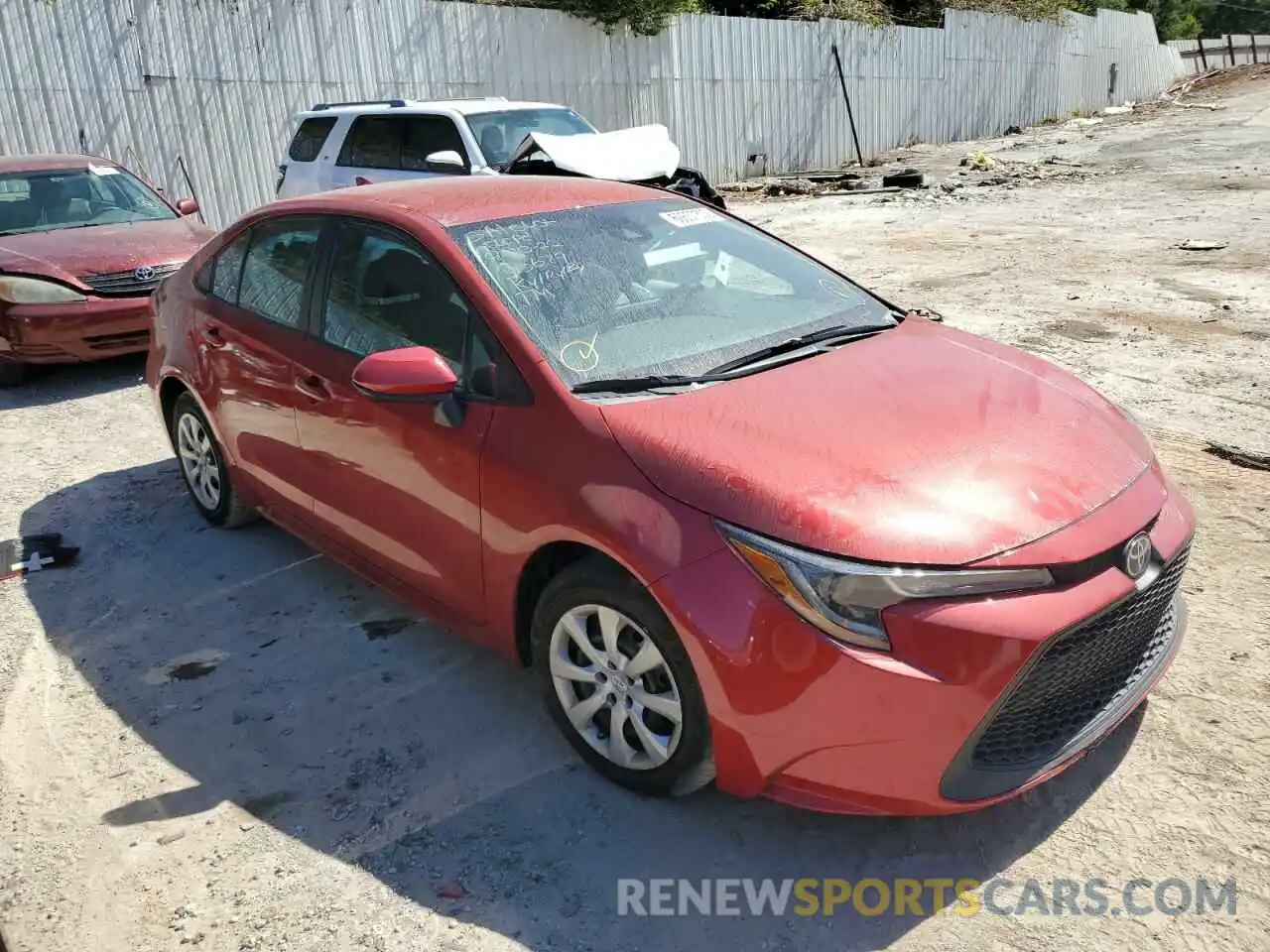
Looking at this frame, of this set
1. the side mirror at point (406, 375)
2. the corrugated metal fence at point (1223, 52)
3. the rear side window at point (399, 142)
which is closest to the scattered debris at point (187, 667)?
the side mirror at point (406, 375)

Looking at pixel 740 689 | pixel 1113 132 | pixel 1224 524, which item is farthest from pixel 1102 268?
pixel 1113 132

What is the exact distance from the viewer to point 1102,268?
998cm

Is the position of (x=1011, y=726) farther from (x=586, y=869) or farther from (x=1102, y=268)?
(x=1102, y=268)

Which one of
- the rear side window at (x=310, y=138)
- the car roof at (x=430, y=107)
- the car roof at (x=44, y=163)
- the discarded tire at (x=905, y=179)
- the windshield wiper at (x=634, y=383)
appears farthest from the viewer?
the discarded tire at (x=905, y=179)

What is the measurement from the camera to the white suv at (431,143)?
9633 mm

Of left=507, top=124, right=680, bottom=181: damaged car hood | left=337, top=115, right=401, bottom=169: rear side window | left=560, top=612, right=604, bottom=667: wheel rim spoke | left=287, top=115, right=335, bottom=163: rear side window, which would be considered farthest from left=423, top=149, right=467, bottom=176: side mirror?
left=560, top=612, right=604, bottom=667: wheel rim spoke

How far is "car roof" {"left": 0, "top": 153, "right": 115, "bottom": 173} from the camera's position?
8250 millimetres

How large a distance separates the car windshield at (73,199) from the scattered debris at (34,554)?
4035mm

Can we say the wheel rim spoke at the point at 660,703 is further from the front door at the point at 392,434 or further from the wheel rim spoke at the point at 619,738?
the front door at the point at 392,434

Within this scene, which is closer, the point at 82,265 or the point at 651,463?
the point at 651,463

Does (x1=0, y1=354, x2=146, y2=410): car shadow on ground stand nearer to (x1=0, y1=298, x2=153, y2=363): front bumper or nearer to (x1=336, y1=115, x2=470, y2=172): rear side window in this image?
(x1=0, y1=298, x2=153, y2=363): front bumper

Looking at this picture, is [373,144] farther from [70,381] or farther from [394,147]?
[70,381]

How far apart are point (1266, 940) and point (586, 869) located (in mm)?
1647

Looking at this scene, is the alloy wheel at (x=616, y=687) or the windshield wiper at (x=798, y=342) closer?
the alloy wheel at (x=616, y=687)
